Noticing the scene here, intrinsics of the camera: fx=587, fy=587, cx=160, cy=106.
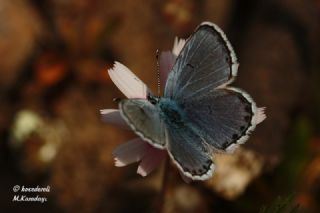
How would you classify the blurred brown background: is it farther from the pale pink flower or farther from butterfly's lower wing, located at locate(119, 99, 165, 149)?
butterfly's lower wing, located at locate(119, 99, 165, 149)

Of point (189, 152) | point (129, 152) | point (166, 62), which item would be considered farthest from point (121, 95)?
point (189, 152)

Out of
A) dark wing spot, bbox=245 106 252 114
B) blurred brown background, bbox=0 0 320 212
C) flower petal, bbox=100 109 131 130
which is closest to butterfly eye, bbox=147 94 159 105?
flower petal, bbox=100 109 131 130

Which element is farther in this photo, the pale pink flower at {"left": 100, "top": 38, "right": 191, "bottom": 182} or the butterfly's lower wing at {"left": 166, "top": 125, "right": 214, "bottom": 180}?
the pale pink flower at {"left": 100, "top": 38, "right": 191, "bottom": 182}

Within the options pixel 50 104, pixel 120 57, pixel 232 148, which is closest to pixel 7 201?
pixel 50 104

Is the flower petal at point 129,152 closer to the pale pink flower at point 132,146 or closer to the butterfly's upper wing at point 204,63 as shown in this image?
the pale pink flower at point 132,146

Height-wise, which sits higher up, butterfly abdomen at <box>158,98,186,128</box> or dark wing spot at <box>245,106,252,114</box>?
dark wing spot at <box>245,106,252,114</box>

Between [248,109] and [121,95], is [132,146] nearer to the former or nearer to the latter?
[248,109]

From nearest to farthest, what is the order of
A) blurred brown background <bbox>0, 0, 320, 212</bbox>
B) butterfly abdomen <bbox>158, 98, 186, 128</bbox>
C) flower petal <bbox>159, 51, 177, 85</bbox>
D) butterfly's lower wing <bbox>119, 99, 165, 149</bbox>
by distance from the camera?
butterfly's lower wing <bbox>119, 99, 165, 149</bbox>, butterfly abdomen <bbox>158, 98, 186, 128</bbox>, flower petal <bbox>159, 51, 177, 85</bbox>, blurred brown background <bbox>0, 0, 320, 212</bbox>

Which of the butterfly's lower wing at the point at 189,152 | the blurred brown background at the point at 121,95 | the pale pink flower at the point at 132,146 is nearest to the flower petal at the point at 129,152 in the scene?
the pale pink flower at the point at 132,146
